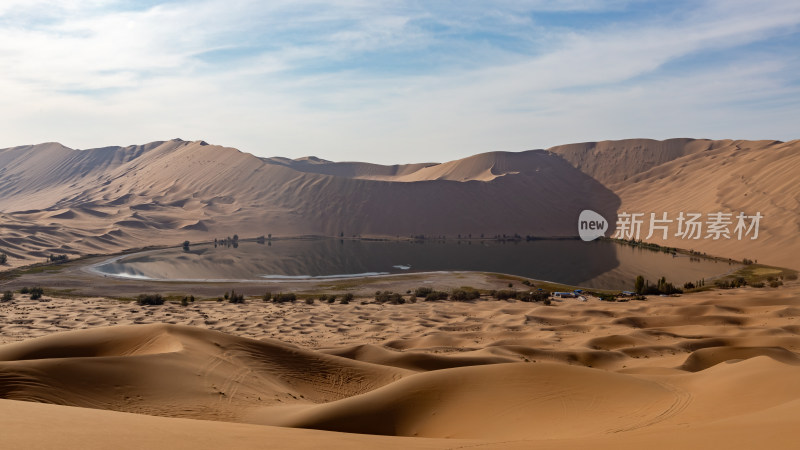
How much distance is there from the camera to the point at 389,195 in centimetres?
11119

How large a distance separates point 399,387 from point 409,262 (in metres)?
52.2

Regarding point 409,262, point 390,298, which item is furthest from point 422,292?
point 409,262

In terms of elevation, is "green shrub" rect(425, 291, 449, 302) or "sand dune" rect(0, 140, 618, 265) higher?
"sand dune" rect(0, 140, 618, 265)

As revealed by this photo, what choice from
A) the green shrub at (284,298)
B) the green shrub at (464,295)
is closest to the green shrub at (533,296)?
the green shrub at (464,295)

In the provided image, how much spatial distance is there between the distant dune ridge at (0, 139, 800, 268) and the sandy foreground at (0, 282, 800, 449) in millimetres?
47191

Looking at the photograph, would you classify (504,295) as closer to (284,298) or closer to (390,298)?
(390,298)

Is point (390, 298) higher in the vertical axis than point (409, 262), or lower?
lower

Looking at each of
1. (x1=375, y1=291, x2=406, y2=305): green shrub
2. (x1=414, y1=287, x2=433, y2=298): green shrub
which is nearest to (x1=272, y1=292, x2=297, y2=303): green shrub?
(x1=375, y1=291, x2=406, y2=305): green shrub

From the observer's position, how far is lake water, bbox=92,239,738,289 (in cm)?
5519

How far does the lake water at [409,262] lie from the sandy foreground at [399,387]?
26606 mm

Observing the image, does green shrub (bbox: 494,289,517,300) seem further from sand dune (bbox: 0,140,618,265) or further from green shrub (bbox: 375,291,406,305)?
sand dune (bbox: 0,140,618,265)

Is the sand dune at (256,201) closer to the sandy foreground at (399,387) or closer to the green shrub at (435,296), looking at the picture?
the green shrub at (435,296)

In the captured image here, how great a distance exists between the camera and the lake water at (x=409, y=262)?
55188mm

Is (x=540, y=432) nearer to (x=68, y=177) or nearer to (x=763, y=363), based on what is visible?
(x=763, y=363)
